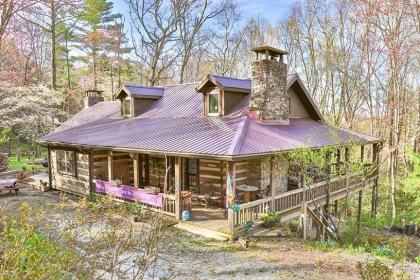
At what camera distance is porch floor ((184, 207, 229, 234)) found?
461 inches

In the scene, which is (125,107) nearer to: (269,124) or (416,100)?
(269,124)

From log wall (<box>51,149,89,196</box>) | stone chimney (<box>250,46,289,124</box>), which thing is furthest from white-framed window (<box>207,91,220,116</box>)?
log wall (<box>51,149,89,196</box>)

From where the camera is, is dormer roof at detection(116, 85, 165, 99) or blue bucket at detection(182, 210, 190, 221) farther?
dormer roof at detection(116, 85, 165, 99)

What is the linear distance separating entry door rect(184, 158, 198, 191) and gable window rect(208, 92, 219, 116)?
103 inches

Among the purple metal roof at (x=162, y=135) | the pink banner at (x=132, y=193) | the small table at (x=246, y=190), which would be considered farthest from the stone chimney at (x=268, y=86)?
the pink banner at (x=132, y=193)

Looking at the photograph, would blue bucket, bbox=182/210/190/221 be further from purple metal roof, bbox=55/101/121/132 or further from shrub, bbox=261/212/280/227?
purple metal roof, bbox=55/101/121/132

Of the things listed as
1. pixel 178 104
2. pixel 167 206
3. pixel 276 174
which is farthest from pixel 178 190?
pixel 178 104

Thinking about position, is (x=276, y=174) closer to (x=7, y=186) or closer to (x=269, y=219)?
(x=269, y=219)

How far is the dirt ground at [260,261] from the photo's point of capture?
27.7 feet

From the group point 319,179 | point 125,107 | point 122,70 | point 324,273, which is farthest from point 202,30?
point 324,273

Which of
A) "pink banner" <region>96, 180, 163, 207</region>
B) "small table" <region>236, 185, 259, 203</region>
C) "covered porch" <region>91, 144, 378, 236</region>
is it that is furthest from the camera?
"pink banner" <region>96, 180, 163, 207</region>

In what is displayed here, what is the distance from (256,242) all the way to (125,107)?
42.8ft

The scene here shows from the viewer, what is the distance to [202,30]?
3497 centimetres

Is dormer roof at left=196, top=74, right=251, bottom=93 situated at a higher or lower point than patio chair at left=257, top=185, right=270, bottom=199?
higher
